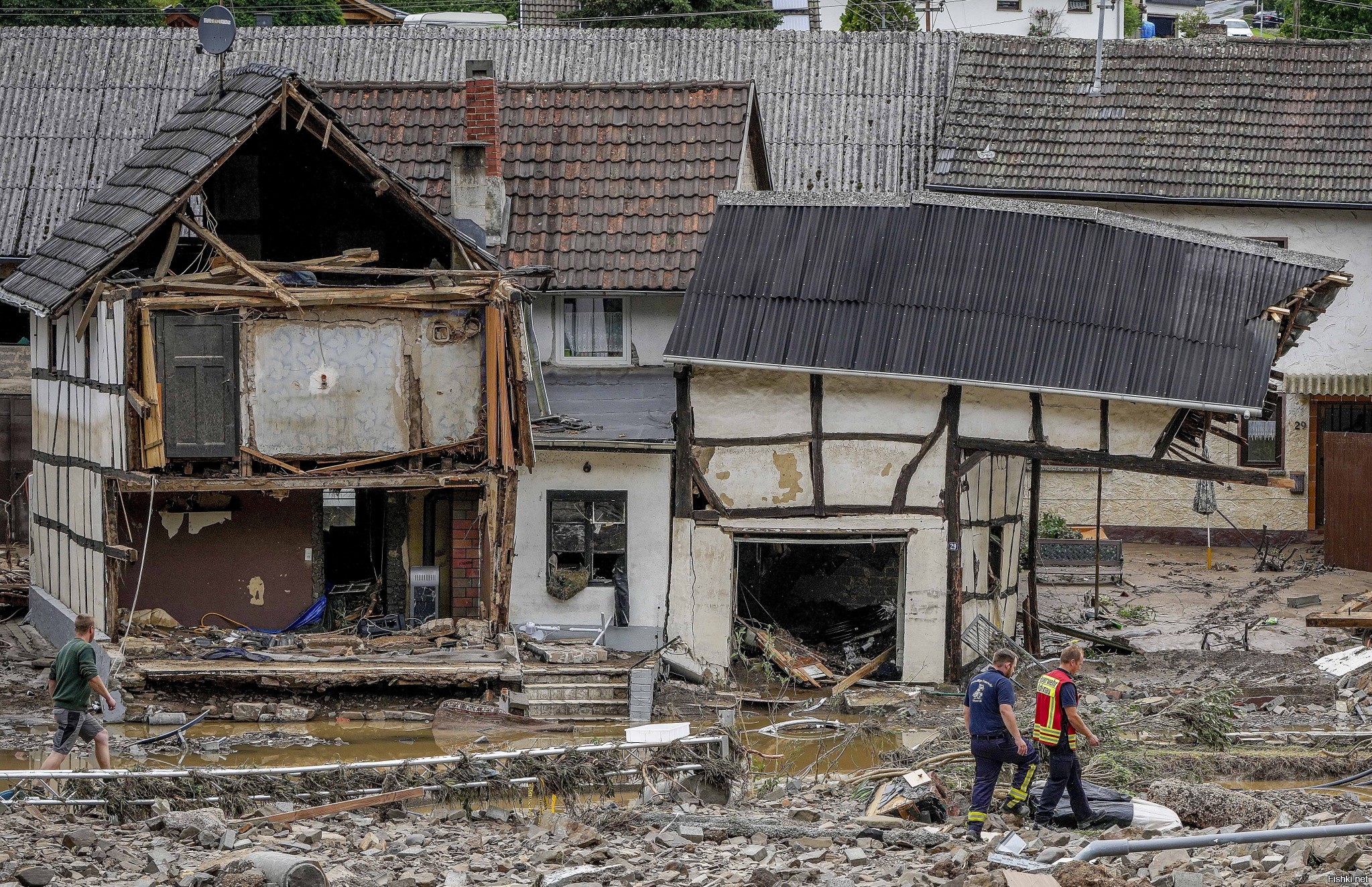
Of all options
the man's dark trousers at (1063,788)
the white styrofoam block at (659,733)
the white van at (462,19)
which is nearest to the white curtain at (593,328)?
the white styrofoam block at (659,733)

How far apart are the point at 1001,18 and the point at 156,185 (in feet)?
134

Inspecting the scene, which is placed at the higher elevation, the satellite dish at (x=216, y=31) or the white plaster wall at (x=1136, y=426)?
the satellite dish at (x=216, y=31)

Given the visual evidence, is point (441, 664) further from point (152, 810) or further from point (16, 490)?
point (16, 490)

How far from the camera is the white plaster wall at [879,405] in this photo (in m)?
20.9

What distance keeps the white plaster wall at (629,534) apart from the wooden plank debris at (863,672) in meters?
2.47

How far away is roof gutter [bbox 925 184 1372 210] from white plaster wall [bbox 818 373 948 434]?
12096 millimetres

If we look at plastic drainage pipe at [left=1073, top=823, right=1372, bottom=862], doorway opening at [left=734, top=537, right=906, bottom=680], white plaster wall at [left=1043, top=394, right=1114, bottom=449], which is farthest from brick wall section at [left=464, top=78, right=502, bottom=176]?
plastic drainage pipe at [left=1073, top=823, right=1372, bottom=862]

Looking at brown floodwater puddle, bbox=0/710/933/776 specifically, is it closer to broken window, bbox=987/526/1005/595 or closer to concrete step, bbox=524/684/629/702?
concrete step, bbox=524/684/629/702

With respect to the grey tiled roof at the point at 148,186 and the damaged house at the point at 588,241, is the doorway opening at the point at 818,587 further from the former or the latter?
Result: the grey tiled roof at the point at 148,186

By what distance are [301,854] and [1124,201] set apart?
2381 centimetres

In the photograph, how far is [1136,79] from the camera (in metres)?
33.5

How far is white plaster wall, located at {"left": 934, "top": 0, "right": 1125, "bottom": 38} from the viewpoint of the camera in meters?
54.0

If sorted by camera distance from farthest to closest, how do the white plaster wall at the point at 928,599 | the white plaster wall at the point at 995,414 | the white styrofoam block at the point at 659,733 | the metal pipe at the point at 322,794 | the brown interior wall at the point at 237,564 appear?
the white plaster wall at the point at 928,599, the white plaster wall at the point at 995,414, the brown interior wall at the point at 237,564, the white styrofoam block at the point at 659,733, the metal pipe at the point at 322,794

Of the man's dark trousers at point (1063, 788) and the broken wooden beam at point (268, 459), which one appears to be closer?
the man's dark trousers at point (1063, 788)
